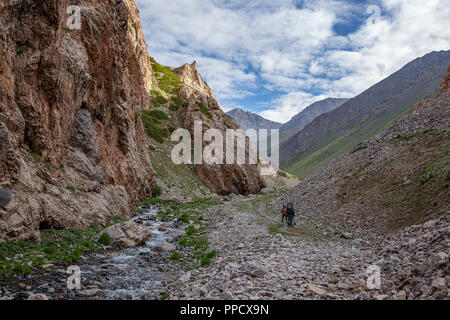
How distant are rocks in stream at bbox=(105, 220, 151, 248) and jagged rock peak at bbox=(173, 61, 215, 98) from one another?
114812mm

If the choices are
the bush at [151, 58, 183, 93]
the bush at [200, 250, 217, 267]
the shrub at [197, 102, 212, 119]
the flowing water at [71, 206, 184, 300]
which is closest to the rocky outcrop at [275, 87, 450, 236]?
the bush at [200, 250, 217, 267]

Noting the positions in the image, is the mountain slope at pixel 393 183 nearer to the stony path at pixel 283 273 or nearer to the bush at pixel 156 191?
the stony path at pixel 283 273

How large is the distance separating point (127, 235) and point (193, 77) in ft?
429

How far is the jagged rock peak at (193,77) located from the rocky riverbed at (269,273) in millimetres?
119490

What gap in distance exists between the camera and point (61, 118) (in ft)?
80.0

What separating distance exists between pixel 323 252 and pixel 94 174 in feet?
74.0

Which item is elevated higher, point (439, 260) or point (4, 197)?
point (4, 197)

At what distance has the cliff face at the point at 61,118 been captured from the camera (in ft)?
53.1

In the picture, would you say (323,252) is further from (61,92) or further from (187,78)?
(187,78)

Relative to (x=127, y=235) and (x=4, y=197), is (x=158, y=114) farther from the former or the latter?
(x=4, y=197)

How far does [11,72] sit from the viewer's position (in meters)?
18.6

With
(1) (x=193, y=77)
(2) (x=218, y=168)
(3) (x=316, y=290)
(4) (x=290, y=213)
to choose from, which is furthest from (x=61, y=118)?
(1) (x=193, y=77)

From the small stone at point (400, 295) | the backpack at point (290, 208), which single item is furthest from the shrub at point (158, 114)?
the small stone at point (400, 295)

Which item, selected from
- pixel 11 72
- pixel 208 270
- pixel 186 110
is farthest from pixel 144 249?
pixel 186 110
